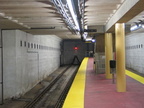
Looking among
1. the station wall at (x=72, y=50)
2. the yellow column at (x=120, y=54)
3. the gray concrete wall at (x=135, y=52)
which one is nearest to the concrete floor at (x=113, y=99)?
the yellow column at (x=120, y=54)

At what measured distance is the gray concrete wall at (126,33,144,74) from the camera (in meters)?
14.1

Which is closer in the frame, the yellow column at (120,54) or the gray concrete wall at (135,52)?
the yellow column at (120,54)

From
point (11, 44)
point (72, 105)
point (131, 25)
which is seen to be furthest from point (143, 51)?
point (72, 105)

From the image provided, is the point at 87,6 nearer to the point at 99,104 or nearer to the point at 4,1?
the point at 4,1

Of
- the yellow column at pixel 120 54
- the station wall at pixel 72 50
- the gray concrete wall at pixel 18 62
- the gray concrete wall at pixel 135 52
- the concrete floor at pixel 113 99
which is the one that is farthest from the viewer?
the station wall at pixel 72 50

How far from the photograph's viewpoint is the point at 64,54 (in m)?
31.4

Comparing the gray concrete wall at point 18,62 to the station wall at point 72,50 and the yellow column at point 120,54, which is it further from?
the station wall at point 72,50

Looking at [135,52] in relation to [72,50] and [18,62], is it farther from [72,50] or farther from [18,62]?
[72,50]

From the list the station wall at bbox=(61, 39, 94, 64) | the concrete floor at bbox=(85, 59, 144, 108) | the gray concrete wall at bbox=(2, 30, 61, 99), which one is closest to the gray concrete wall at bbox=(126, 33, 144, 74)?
the gray concrete wall at bbox=(2, 30, 61, 99)

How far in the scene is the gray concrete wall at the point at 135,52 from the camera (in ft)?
46.4

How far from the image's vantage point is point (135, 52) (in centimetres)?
1584

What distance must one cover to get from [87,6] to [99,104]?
281 centimetres

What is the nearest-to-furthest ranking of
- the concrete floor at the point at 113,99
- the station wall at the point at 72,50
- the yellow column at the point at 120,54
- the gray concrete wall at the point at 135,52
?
the concrete floor at the point at 113,99 → the yellow column at the point at 120,54 → the gray concrete wall at the point at 135,52 → the station wall at the point at 72,50

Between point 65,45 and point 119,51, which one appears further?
point 65,45
